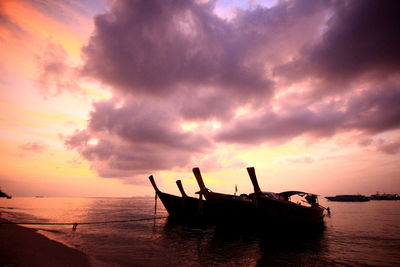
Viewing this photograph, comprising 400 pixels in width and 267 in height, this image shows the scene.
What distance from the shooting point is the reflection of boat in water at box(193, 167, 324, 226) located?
1769 centimetres

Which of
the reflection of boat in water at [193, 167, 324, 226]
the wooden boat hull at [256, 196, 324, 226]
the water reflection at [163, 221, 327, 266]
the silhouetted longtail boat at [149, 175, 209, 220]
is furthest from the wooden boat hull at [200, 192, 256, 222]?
the silhouetted longtail boat at [149, 175, 209, 220]

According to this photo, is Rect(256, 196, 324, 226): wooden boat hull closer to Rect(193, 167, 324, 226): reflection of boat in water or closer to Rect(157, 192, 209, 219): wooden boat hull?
Rect(193, 167, 324, 226): reflection of boat in water

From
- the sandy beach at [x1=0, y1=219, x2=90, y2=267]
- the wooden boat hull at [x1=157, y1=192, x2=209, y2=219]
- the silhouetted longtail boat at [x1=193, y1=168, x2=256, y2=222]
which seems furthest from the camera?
the wooden boat hull at [x1=157, y1=192, x2=209, y2=219]

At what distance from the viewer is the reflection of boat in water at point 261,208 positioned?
17.7m

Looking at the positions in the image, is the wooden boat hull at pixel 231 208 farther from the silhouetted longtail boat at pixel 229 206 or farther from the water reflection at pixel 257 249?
the water reflection at pixel 257 249

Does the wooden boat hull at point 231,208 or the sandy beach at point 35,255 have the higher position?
the wooden boat hull at point 231,208

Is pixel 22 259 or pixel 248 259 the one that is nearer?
pixel 22 259

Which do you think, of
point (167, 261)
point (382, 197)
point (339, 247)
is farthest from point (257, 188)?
point (382, 197)

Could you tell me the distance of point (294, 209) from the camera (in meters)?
18.6

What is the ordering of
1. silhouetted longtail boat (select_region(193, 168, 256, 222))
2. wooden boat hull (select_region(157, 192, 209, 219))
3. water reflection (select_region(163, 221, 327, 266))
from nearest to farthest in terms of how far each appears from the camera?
water reflection (select_region(163, 221, 327, 266)) → silhouetted longtail boat (select_region(193, 168, 256, 222)) → wooden boat hull (select_region(157, 192, 209, 219))

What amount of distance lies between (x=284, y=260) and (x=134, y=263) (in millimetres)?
8459

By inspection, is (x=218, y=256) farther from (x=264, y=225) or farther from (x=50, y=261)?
(x=50, y=261)

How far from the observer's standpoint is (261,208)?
17781mm

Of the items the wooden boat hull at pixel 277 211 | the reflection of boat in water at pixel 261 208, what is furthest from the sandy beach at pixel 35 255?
the wooden boat hull at pixel 277 211
